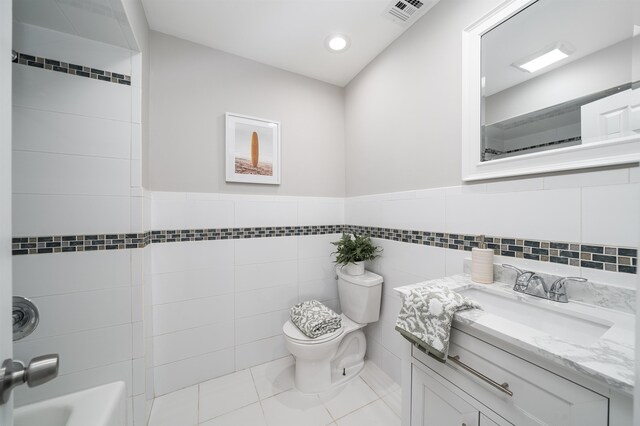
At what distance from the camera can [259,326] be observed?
1811 mm

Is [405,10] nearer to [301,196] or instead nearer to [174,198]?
[301,196]

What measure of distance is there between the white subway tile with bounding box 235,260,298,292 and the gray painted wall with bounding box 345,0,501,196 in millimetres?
874

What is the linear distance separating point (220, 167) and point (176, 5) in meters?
0.94

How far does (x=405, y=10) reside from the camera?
1.39 meters

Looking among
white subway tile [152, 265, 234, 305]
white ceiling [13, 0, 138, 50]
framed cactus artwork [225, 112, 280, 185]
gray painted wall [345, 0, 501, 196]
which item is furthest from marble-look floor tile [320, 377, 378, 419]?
white ceiling [13, 0, 138, 50]

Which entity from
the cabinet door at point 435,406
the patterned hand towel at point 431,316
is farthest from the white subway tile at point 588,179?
the cabinet door at point 435,406

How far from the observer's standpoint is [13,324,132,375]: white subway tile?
42.5 inches

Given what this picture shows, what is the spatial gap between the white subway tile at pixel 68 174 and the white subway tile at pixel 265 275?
35.1 inches

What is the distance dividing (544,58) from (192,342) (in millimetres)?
2472

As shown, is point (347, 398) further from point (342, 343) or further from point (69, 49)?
point (69, 49)

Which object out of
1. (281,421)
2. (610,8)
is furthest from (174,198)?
(610,8)

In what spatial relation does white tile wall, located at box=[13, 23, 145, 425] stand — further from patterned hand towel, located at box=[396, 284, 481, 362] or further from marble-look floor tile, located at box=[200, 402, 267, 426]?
patterned hand towel, located at box=[396, 284, 481, 362]

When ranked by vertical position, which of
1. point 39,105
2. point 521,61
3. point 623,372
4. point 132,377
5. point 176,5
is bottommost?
point 132,377

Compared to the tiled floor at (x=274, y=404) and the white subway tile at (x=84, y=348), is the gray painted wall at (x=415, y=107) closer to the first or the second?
the tiled floor at (x=274, y=404)
